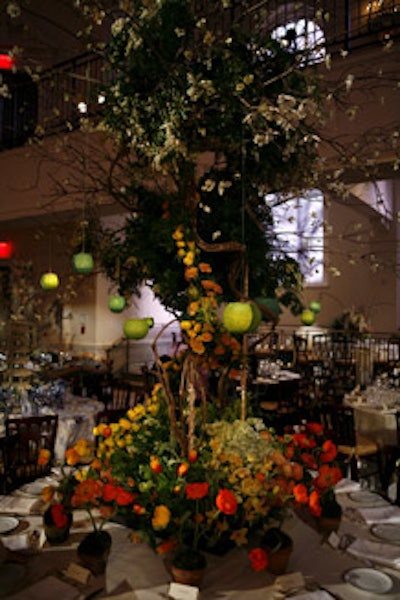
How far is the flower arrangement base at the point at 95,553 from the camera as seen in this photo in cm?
190

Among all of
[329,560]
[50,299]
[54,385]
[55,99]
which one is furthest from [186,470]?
[50,299]

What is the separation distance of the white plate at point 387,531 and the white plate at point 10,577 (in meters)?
1.36

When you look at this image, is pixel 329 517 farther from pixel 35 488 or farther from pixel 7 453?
pixel 7 453

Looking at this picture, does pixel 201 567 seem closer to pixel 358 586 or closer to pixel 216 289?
pixel 358 586

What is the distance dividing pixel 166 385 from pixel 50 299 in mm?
10326

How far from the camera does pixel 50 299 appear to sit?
1220cm

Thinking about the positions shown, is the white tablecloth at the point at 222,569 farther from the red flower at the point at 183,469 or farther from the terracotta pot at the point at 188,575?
the red flower at the point at 183,469

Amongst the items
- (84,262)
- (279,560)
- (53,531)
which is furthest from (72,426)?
(279,560)

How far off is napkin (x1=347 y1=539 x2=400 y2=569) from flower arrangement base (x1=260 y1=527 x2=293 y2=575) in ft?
1.10

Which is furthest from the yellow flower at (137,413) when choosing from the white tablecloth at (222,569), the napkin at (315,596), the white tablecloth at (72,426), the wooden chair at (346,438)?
the white tablecloth at (72,426)

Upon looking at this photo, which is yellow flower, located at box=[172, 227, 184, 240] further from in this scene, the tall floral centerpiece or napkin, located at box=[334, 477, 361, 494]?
napkin, located at box=[334, 477, 361, 494]

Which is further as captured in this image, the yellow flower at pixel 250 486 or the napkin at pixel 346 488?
the napkin at pixel 346 488

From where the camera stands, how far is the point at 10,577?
1.91 m

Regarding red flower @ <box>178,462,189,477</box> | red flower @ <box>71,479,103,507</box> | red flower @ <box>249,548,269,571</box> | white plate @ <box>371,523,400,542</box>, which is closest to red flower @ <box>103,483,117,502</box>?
red flower @ <box>71,479,103,507</box>
